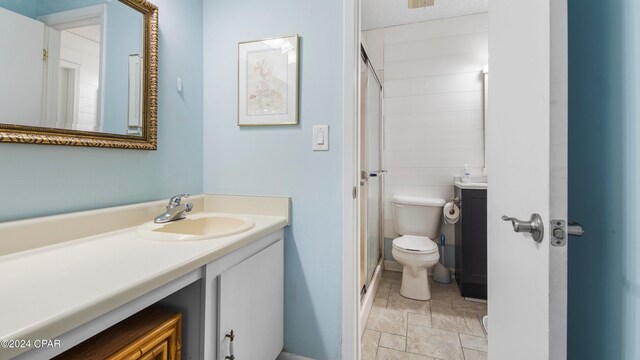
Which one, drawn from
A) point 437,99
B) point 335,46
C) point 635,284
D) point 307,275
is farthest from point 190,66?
point 437,99

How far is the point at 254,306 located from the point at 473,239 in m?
1.72

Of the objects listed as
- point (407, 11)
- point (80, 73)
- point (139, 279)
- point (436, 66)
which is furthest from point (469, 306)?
point (80, 73)

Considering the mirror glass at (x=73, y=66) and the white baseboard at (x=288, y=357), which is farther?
the white baseboard at (x=288, y=357)

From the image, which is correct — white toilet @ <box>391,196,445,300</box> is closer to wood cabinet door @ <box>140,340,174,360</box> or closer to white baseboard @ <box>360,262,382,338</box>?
white baseboard @ <box>360,262,382,338</box>

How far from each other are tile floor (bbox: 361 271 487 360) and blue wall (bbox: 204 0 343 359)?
45 centimetres

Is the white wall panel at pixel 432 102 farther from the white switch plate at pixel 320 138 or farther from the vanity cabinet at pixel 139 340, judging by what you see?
the vanity cabinet at pixel 139 340

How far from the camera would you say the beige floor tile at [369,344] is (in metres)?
1.54

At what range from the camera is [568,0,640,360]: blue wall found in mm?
564

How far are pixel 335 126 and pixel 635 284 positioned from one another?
1.07 meters

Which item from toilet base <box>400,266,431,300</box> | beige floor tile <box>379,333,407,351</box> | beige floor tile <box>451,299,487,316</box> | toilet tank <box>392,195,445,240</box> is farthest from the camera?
toilet tank <box>392,195,445,240</box>

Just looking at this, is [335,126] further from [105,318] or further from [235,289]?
[105,318]

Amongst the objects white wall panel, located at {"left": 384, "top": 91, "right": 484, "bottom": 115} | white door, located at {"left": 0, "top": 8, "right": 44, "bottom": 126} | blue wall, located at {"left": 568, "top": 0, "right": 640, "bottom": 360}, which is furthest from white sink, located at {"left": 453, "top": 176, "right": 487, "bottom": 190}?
white door, located at {"left": 0, "top": 8, "right": 44, "bottom": 126}

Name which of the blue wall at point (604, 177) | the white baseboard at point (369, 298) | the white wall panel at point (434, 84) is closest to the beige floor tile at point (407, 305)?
the white baseboard at point (369, 298)

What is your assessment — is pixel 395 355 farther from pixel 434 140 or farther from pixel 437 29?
pixel 437 29
